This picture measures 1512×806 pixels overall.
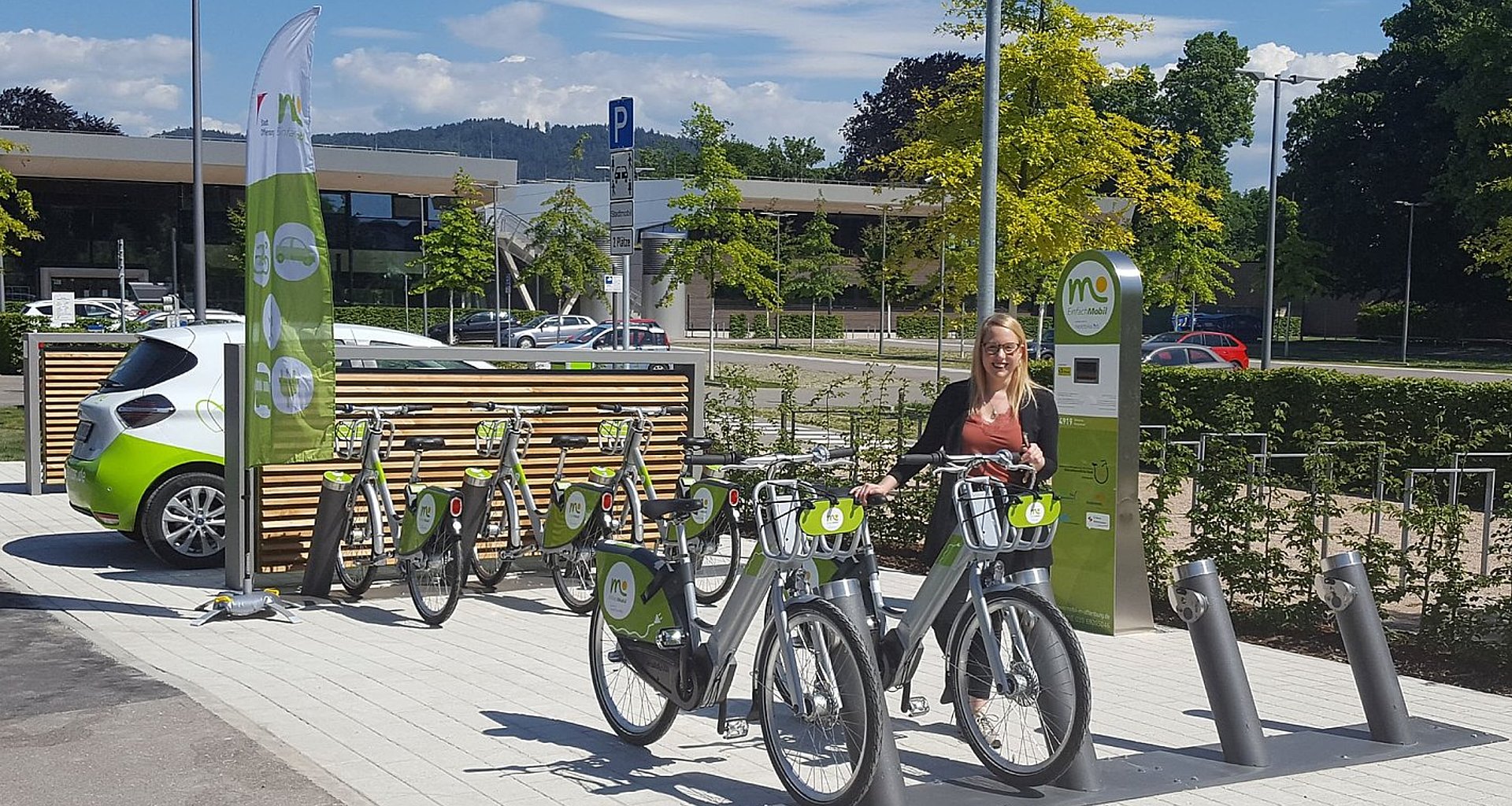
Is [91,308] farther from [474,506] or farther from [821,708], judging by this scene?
[821,708]

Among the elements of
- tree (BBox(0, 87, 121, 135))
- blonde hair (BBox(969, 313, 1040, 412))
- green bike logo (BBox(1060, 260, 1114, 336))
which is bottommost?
blonde hair (BBox(969, 313, 1040, 412))

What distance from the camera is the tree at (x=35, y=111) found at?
2598 inches

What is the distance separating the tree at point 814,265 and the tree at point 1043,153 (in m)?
35.1

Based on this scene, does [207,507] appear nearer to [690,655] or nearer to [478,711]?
[478,711]

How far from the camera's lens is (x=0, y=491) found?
48.2 feet

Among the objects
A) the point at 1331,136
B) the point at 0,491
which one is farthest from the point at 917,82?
the point at 0,491

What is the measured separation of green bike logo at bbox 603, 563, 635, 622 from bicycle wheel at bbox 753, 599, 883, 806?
0.74 meters

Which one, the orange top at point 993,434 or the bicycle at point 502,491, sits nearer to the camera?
the orange top at point 993,434

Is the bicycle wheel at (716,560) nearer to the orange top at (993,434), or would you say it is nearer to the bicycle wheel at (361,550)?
the bicycle wheel at (361,550)

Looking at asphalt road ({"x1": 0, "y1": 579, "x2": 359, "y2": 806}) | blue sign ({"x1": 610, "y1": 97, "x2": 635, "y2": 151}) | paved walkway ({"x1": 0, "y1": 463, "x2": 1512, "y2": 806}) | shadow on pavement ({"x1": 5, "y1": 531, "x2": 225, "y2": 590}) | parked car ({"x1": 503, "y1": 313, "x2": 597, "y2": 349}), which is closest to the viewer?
asphalt road ({"x1": 0, "y1": 579, "x2": 359, "y2": 806})

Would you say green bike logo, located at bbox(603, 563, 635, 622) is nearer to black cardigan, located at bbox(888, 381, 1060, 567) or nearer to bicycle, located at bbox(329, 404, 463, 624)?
black cardigan, located at bbox(888, 381, 1060, 567)

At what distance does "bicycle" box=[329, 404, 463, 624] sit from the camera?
27.6ft

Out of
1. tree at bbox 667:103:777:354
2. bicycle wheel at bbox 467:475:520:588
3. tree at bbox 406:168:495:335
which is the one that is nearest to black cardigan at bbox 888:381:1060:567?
bicycle wheel at bbox 467:475:520:588

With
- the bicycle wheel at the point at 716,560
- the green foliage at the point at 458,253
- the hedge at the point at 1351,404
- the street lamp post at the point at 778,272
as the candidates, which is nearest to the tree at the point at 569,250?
the green foliage at the point at 458,253
